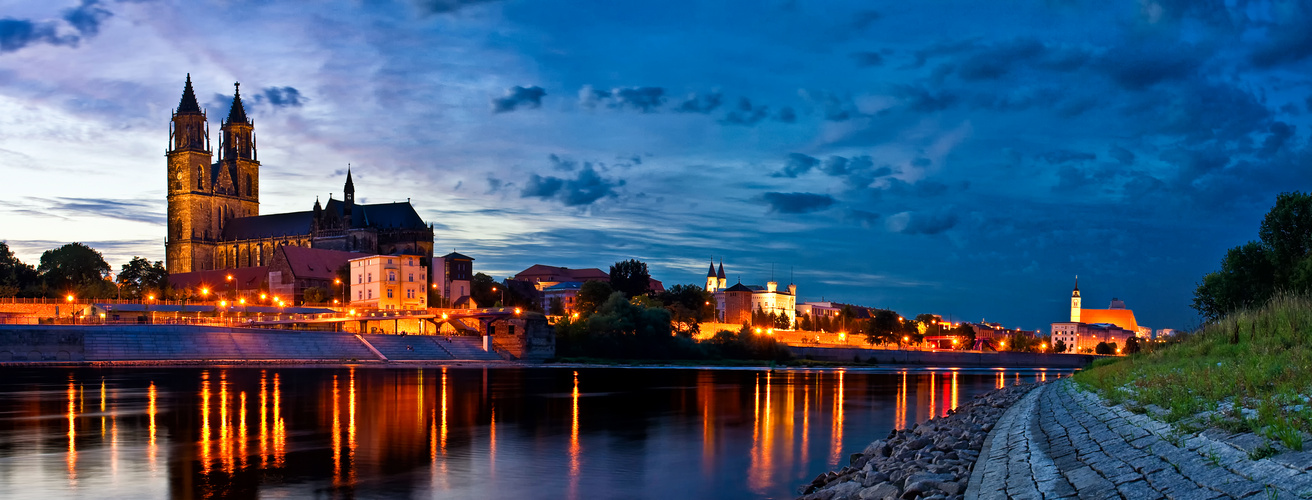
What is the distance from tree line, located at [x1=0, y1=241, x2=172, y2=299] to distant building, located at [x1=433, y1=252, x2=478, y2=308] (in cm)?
3377

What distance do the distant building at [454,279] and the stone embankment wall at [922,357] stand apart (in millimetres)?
45054

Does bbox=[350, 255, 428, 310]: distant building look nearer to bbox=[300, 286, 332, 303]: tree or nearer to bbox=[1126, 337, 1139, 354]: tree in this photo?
bbox=[300, 286, 332, 303]: tree

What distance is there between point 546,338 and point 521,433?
6576 centimetres

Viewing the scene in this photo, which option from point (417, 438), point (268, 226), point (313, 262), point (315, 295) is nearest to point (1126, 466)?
point (417, 438)

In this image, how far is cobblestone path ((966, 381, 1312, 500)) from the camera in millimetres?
6918

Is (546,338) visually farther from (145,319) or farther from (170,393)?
(170,393)

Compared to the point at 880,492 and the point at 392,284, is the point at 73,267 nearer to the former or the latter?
the point at 392,284

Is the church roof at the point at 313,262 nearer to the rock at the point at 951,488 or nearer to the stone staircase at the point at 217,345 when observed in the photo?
the stone staircase at the point at 217,345

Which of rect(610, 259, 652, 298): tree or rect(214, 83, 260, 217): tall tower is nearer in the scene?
rect(610, 259, 652, 298): tree

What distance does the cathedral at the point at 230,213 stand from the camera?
168 m

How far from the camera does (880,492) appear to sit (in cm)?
1302

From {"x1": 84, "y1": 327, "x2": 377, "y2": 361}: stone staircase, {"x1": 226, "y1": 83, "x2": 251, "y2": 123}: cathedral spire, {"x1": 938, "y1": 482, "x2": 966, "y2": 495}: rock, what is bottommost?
{"x1": 84, "y1": 327, "x2": 377, "y2": 361}: stone staircase

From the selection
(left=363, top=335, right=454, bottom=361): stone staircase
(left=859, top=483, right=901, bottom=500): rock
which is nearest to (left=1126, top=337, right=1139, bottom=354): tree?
(left=859, top=483, right=901, bottom=500): rock

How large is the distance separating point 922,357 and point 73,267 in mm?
110953
